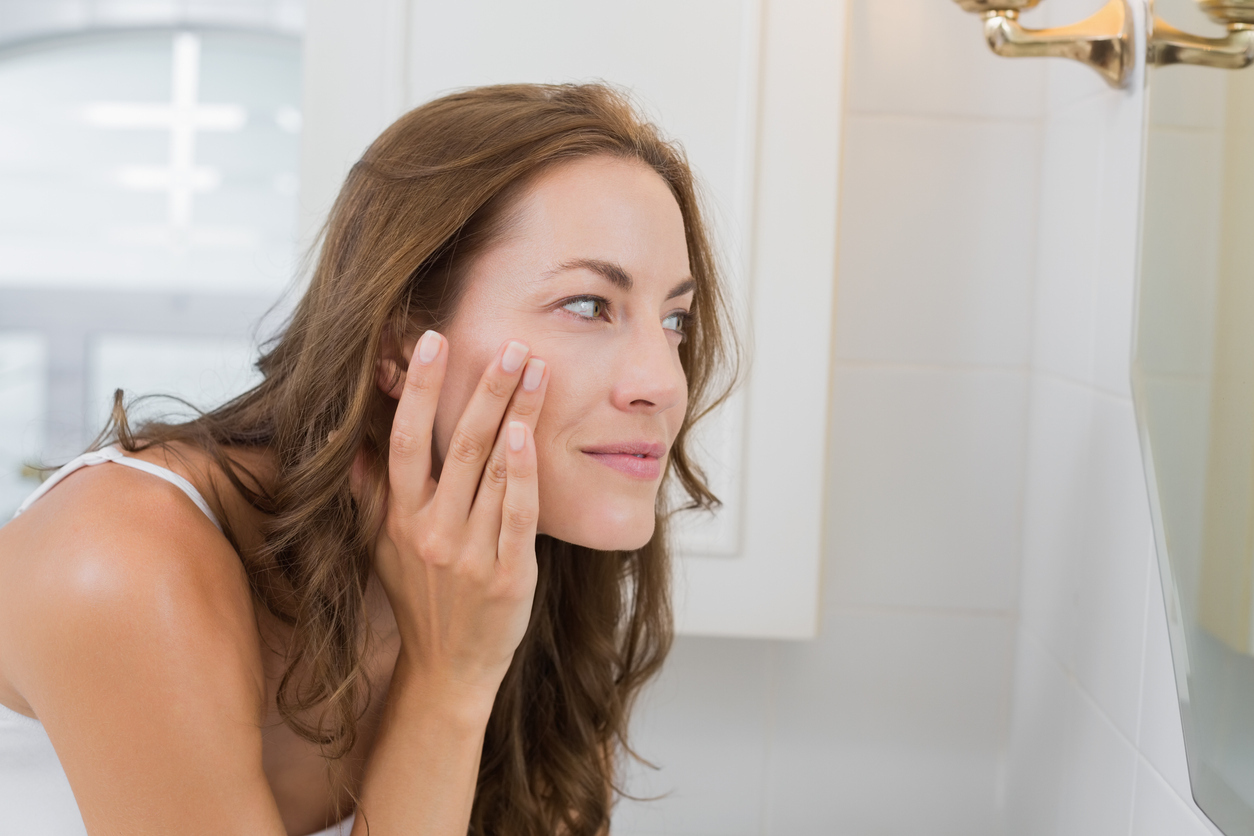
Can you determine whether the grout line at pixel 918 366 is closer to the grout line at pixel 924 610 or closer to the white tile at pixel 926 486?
the white tile at pixel 926 486

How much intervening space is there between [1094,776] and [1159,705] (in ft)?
0.66

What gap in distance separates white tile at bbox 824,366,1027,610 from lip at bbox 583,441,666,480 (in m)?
0.50

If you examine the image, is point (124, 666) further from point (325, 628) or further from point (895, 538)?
point (895, 538)

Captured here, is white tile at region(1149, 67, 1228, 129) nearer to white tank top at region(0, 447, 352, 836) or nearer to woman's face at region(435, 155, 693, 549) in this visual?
woman's face at region(435, 155, 693, 549)

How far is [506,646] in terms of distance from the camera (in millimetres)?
784

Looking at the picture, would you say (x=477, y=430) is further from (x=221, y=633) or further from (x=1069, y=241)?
(x=1069, y=241)

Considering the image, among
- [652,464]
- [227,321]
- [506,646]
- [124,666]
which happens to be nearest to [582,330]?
[652,464]

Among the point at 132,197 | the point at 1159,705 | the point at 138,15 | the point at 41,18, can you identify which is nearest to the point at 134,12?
the point at 138,15

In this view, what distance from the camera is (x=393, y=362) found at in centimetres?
78

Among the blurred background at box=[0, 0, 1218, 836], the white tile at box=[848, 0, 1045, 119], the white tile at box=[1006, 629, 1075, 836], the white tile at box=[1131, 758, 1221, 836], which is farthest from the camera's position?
the white tile at box=[848, 0, 1045, 119]

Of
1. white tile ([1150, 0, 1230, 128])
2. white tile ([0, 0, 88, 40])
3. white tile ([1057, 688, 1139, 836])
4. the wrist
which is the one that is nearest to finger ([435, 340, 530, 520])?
the wrist

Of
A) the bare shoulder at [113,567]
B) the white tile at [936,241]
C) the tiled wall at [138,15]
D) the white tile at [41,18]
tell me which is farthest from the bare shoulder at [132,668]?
the white tile at [41,18]

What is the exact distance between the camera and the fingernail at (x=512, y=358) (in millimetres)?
697

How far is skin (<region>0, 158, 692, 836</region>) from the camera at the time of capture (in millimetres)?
619
